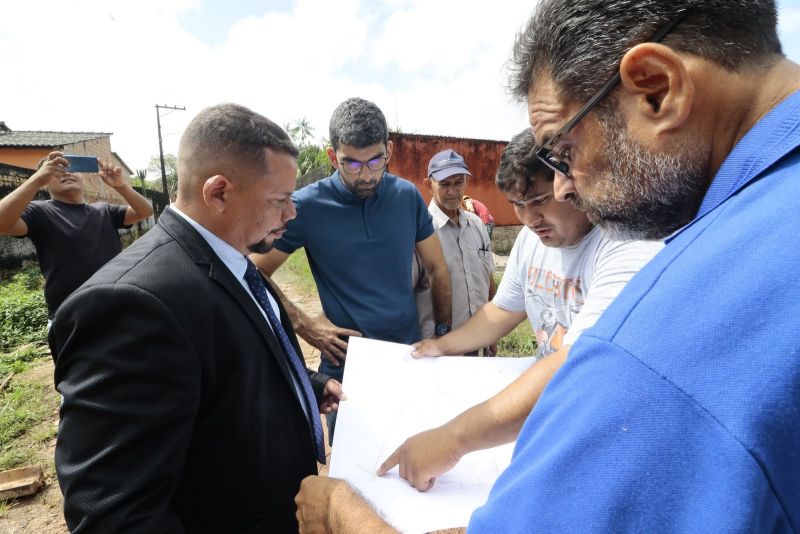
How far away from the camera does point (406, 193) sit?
254 cm

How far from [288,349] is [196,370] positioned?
421 mm

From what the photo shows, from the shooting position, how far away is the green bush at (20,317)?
6.30m

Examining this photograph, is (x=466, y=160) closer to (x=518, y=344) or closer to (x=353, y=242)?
(x=518, y=344)

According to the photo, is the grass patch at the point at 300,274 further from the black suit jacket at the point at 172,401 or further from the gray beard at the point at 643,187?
the gray beard at the point at 643,187

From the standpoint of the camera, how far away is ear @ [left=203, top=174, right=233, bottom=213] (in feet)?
4.51

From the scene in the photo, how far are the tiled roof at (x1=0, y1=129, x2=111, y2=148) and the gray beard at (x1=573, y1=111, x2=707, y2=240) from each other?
62.7ft

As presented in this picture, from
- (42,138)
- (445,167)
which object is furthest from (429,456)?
(42,138)

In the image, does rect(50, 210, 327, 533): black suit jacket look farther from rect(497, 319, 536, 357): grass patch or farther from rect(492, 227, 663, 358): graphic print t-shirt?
rect(497, 319, 536, 357): grass patch

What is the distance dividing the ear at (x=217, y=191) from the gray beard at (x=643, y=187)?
1.11 m

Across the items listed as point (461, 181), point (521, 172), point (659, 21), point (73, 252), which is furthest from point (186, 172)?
point (73, 252)

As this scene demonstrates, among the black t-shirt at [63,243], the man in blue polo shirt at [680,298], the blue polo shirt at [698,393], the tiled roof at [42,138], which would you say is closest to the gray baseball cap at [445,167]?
the man in blue polo shirt at [680,298]

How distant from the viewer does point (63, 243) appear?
12.0 ft

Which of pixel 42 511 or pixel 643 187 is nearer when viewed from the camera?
pixel 643 187

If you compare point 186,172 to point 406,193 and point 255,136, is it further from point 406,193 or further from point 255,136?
point 406,193
